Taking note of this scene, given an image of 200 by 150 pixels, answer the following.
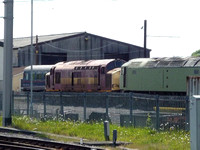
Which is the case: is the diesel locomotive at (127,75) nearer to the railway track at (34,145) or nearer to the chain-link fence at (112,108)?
the chain-link fence at (112,108)

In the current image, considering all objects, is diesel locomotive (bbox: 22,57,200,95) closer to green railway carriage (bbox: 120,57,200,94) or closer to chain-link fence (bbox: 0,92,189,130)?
green railway carriage (bbox: 120,57,200,94)

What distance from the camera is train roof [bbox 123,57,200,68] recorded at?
30938 mm

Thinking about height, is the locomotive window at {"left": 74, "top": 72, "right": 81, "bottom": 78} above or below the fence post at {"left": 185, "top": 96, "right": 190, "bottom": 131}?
above

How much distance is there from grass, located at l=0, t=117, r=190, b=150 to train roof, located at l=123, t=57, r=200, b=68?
12.8m

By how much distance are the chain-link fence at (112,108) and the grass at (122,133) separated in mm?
591

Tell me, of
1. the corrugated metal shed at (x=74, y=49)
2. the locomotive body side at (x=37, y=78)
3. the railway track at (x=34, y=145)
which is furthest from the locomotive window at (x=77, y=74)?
the railway track at (x=34, y=145)

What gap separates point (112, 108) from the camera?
20.2 meters

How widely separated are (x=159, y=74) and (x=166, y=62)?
3.51 feet

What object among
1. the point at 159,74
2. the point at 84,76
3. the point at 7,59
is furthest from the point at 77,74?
the point at 7,59

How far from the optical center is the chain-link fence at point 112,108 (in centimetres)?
1739

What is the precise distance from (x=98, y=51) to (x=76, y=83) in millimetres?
22765

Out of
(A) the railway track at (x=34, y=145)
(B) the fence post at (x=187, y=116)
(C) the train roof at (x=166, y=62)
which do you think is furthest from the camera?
(C) the train roof at (x=166, y=62)

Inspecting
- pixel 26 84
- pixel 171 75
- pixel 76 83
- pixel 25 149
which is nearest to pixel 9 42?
pixel 25 149

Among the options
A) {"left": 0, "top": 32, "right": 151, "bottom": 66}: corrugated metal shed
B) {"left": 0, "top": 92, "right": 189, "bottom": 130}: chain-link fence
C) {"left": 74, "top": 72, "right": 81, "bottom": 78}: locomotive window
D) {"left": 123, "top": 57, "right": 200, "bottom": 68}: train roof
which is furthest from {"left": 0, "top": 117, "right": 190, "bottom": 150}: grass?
{"left": 0, "top": 32, "right": 151, "bottom": 66}: corrugated metal shed
